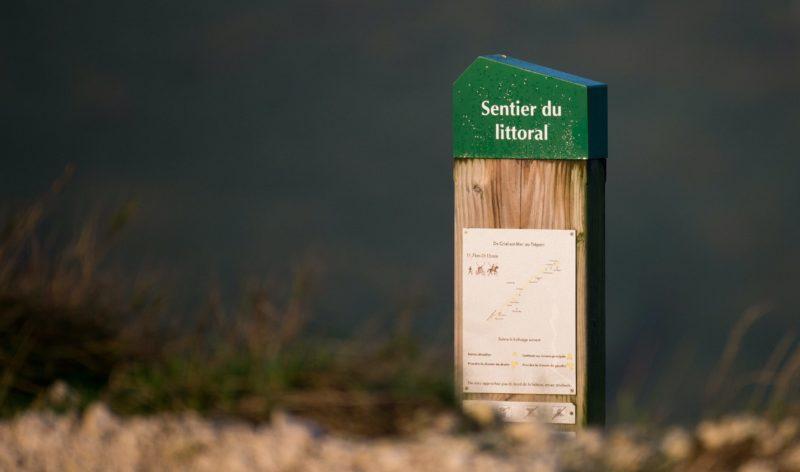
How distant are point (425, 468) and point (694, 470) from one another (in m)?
1.13

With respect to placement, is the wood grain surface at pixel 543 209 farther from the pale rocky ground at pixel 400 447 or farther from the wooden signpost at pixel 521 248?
the pale rocky ground at pixel 400 447

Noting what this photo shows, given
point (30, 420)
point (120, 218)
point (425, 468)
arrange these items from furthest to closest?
point (120, 218) → point (30, 420) → point (425, 468)

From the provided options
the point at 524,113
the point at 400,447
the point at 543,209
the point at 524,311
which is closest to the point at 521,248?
the point at 543,209

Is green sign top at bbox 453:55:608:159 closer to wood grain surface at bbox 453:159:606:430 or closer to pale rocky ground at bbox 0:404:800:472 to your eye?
wood grain surface at bbox 453:159:606:430

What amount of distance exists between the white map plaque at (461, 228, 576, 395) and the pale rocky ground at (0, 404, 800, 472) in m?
1.32

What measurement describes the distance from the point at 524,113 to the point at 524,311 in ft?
3.57

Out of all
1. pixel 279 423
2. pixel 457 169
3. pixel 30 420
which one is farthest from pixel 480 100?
pixel 30 420

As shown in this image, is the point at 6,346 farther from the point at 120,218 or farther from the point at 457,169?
the point at 457,169

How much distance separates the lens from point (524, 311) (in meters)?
6.27

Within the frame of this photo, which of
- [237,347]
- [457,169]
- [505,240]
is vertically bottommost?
[237,347]

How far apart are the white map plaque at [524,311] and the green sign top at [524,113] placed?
462mm

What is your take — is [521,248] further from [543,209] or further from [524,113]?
[524,113]

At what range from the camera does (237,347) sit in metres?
5.47

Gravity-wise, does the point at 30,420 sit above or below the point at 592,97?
below
